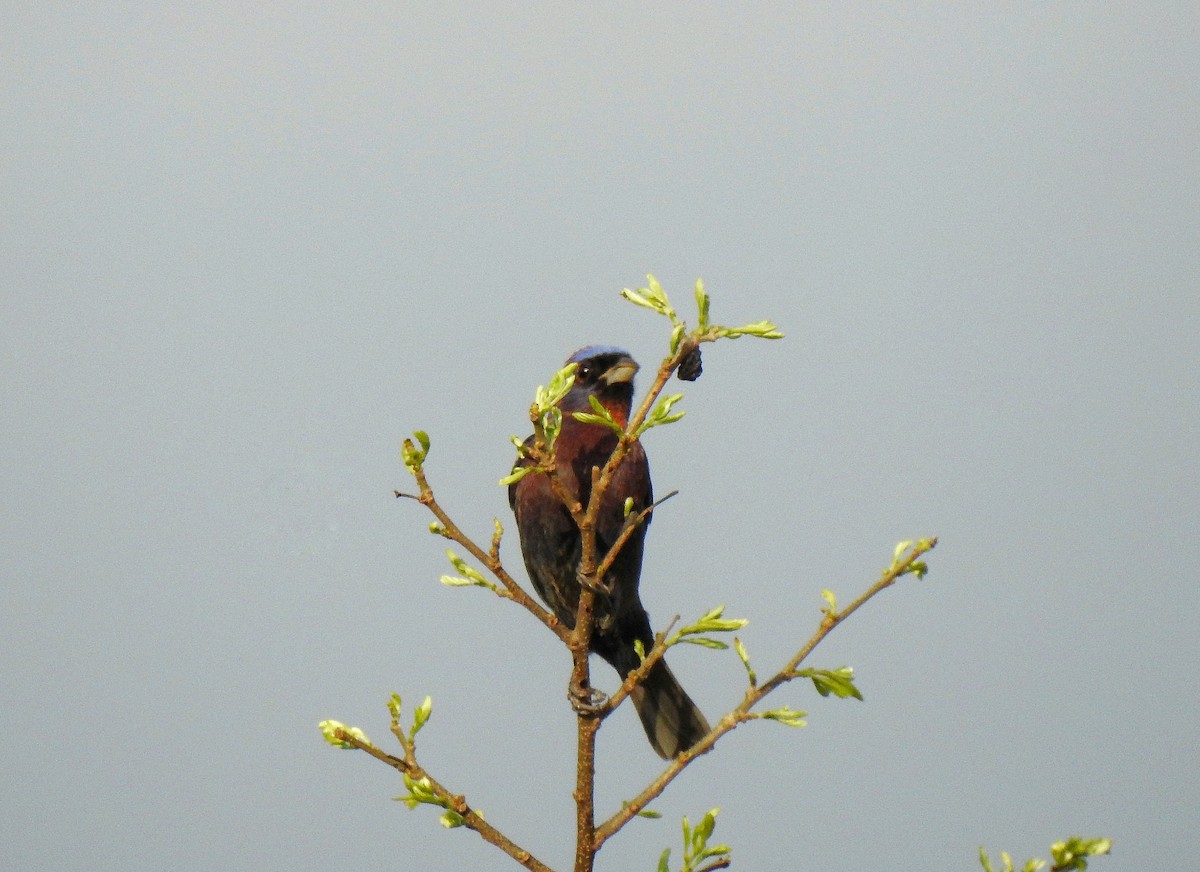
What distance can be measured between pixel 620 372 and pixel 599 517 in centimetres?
52

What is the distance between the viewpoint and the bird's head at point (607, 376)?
13.4 feet

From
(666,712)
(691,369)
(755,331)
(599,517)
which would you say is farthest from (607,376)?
(755,331)

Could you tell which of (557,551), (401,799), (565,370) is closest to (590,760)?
(401,799)

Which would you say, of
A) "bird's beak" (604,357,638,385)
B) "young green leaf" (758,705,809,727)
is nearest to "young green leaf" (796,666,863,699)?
"young green leaf" (758,705,809,727)

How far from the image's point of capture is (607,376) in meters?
4.08

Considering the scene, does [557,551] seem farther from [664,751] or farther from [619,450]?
[619,450]

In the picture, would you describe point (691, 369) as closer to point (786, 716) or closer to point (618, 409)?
point (786, 716)

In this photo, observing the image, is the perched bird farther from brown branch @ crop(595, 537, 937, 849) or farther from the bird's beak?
brown branch @ crop(595, 537, 937, 849)

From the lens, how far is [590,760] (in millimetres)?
2244

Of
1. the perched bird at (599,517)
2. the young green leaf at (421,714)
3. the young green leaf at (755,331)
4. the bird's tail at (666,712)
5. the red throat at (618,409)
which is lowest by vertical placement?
the young green leaf at (421,714)

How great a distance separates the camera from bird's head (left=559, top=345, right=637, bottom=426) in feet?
13.4

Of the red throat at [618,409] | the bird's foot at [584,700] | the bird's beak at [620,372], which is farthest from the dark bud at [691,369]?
the red throat at [618,409]

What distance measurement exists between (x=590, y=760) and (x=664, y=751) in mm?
2296

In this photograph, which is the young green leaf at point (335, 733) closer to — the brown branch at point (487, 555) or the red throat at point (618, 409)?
the brown branch at point (487, 555)
